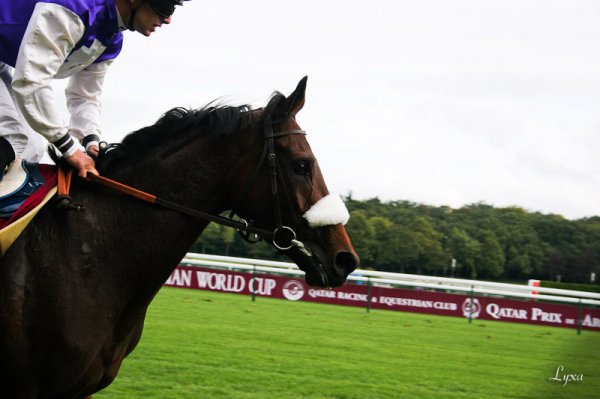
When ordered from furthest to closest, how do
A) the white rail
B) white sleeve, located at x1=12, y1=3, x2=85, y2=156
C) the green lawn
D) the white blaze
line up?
the white rail
the green lawn
the white blaze
white sleeve, located at x1=12, y1=3, x2=85, y2=156

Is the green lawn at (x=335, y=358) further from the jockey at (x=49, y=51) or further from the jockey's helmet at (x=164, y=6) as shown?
the jockey's helmet at (x=164, y=6)

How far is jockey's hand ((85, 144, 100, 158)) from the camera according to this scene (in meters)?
3.82

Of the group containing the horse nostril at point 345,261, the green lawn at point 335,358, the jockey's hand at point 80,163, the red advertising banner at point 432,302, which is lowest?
the red advertising banner at point 432,302

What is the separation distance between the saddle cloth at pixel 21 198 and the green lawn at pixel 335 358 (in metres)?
3.64

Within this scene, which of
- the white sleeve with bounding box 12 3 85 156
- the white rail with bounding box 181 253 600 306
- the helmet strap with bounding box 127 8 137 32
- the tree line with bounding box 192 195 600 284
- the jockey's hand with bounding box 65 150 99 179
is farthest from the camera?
the tree line with bounding box 192 195 600 284

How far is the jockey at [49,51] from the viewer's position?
3.13 m

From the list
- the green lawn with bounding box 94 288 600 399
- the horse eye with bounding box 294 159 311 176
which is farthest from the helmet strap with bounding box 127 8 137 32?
the green lawn with bounding box 94 288 600 399

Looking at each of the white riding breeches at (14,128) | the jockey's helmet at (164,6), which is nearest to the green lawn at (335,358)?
the white riding breeches at (14,128)

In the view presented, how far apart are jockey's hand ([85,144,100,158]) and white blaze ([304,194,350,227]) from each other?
1.20 m

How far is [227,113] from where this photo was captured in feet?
12.0

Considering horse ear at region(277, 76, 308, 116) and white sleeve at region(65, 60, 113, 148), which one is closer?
horse ear at region(277, 76, 308, 116)

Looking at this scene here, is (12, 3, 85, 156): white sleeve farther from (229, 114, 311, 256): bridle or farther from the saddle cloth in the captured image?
(229, 114, 311, 256): bridle

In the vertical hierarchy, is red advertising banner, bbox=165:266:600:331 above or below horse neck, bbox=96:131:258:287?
below

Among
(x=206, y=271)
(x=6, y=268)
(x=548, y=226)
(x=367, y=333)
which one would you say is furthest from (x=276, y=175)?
(x=548, y=226)
